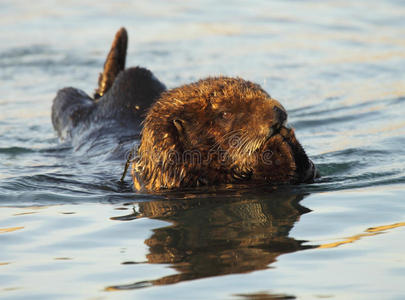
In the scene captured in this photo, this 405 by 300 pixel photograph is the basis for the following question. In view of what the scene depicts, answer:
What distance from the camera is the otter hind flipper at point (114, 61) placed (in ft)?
23.6

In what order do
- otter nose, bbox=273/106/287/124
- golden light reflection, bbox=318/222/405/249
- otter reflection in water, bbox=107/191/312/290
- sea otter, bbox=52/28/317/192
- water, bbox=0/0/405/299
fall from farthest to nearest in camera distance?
sea otter, bbox=52/28/317/192 → otter nose, bbox=273/106/287/124 → golden light reflection, bbox=318/222/405/249 → otter reflection in water, bbox=107/191/312/290 → water, bbox=0/0/405/299

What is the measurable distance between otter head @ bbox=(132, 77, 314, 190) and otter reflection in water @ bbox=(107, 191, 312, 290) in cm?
19

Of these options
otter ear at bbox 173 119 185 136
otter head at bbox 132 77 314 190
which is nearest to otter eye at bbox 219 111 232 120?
otter head at bbox 132 77 314 190

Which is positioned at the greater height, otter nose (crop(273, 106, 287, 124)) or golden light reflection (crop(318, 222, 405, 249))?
otter nose (crop(273, 106, 287, 124))

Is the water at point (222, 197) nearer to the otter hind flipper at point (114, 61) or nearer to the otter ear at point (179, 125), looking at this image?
the otter ear at point (179, 125)

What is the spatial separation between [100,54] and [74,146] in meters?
4.40

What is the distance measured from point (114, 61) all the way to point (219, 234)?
382 centimetres

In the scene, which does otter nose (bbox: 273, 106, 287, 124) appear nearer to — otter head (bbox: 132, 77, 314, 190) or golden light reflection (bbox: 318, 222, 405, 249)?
otter head (bbox: 132, 77, 314, 190)

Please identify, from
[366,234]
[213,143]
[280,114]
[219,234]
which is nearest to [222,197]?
[213,143]

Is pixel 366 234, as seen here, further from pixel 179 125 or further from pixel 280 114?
pixel 179 125

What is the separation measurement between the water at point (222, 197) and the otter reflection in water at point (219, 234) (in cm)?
1

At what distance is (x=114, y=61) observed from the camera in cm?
724

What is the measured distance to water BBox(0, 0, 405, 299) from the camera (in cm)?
316

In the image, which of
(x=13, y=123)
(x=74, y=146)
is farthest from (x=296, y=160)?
(x=13, y=123)
